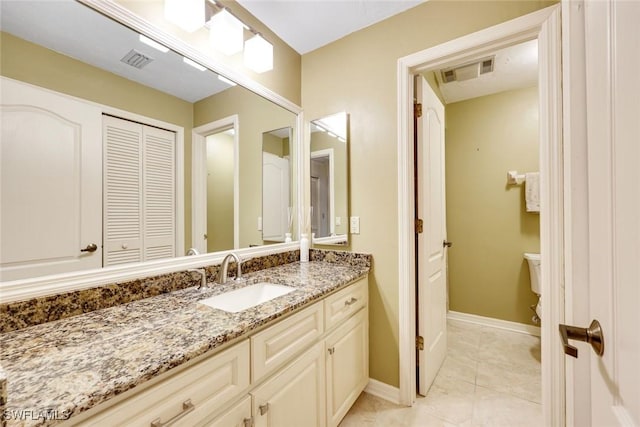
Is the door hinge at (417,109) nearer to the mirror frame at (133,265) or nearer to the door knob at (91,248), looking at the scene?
the mirror frame at (133,265)

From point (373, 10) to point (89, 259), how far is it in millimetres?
2033

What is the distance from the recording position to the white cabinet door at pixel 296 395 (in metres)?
0.92

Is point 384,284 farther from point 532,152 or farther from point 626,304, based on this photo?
point 532,152

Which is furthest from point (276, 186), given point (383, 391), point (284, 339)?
point (383, 391)

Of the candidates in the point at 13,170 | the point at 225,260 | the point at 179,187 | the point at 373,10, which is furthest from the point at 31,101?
the point at 373,10

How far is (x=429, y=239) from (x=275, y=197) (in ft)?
3.77

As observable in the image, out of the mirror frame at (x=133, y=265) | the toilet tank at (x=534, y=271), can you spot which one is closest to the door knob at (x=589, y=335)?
the mirror frame at (x=133, y=265)

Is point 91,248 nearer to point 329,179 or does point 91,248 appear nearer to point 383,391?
point 329,179

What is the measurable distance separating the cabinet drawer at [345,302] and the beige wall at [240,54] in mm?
1452

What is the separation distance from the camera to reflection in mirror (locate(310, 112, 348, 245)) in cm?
188

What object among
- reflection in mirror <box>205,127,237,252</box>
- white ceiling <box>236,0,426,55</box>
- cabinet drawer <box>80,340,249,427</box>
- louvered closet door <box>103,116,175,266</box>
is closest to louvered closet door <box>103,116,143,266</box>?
louvered closet door <box>103,116,175,266</box>

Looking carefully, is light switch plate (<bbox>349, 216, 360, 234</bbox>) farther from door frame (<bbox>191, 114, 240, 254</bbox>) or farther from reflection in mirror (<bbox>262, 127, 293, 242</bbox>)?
door frame (<bbox>191, 114, 240, 254</bbox>)

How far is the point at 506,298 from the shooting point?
8.76 feet

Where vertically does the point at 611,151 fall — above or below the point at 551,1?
below
